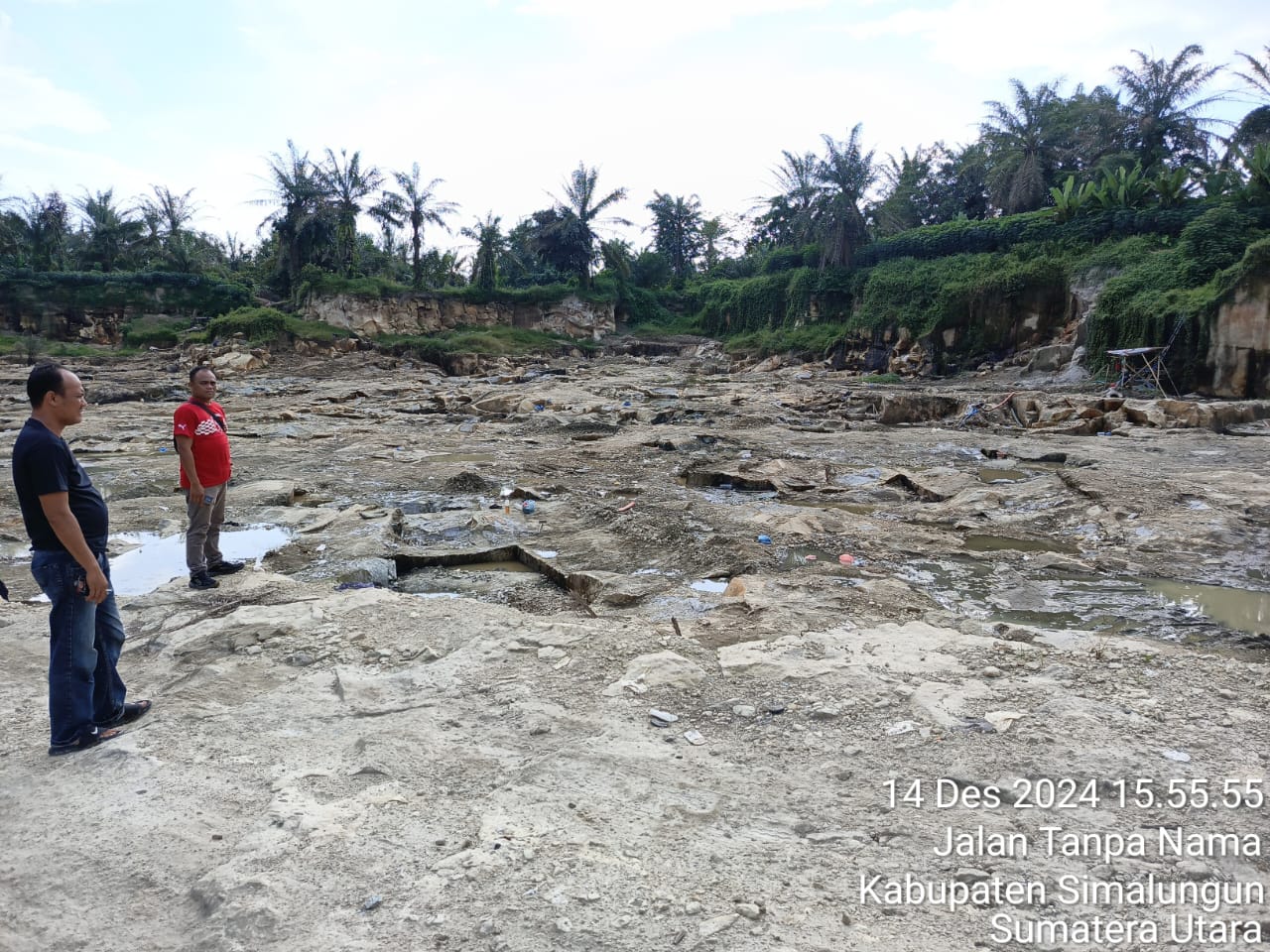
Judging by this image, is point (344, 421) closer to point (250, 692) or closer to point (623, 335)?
point (250, 692)

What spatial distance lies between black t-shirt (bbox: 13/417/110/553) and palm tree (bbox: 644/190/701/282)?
149ft

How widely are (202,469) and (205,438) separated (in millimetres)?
206

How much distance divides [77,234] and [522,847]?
48198 millimetres

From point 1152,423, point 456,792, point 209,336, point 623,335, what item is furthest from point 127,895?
point 623,335

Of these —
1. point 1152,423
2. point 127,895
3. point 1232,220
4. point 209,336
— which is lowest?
point 127,895

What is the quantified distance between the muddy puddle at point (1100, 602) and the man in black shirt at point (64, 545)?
4299 mm

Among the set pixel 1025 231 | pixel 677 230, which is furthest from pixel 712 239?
pixel 1025 231

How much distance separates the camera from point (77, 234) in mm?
38312

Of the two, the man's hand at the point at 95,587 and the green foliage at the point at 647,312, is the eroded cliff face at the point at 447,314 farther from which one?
the man's hand at the point at 95,587

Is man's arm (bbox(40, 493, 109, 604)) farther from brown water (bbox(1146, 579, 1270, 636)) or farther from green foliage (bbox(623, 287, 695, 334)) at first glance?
green foliage (bbox(623, 287, 695, 334))

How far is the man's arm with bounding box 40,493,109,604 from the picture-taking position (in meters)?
2.56

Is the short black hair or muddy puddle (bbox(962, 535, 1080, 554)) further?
muddy puddle (bbox(962, 535, 1080, 554))

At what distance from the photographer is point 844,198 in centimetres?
3247

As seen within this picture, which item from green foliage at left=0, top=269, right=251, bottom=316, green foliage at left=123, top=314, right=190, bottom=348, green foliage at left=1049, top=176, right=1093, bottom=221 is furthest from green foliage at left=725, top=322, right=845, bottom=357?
green foliage at left=123, top=314, right=190, bottom=348
